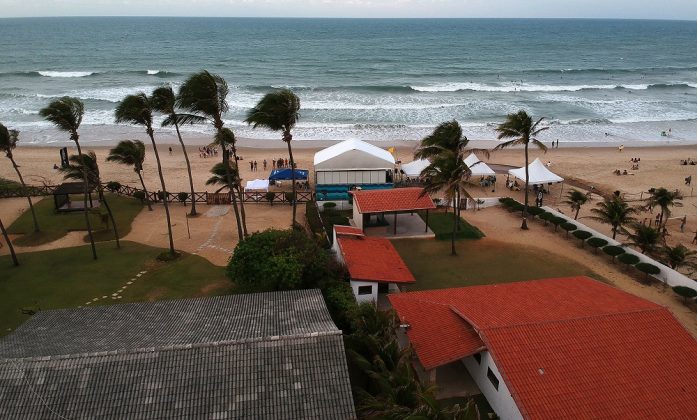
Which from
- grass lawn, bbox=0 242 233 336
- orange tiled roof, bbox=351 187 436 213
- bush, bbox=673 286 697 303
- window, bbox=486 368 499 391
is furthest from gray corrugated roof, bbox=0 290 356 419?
bush, bbox=673 286 697 303

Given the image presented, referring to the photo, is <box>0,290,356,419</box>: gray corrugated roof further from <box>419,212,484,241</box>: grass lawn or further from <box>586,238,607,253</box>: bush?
<box>586,238,607,253</box>: bush

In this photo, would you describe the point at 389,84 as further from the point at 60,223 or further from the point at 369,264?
the point at 369,264

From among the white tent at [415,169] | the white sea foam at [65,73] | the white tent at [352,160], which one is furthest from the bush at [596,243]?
the white sea foam at [65,73]

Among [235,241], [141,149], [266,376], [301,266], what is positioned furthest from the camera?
[141,149]

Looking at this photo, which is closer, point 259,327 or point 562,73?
point 259,327

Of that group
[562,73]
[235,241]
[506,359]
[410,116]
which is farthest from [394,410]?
[562,73]

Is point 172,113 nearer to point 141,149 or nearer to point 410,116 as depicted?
point 141,149

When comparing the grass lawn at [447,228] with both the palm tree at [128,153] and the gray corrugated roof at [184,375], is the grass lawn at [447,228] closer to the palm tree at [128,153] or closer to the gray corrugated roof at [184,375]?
the gray corrugated roof at [184,375]

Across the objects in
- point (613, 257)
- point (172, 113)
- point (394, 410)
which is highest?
point (172, 113)
